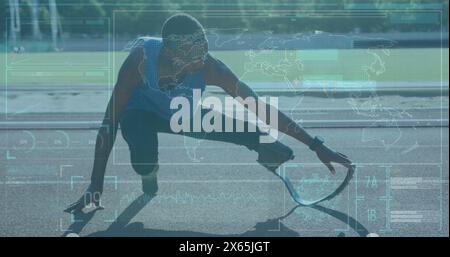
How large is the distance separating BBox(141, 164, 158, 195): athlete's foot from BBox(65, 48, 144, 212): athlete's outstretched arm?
0.79 feet

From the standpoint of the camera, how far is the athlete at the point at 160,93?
3.90m

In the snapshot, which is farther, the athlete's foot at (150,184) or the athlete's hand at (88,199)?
the athlete's foot at (150,184)

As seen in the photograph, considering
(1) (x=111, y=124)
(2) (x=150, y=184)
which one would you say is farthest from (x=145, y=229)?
(1) (x=111, y=124)

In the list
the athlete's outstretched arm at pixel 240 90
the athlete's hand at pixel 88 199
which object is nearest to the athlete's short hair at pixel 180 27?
the athlete's outstretched arm at pixel 240 90

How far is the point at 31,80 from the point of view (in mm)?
4121

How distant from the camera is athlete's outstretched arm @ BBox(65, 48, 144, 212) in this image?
12.8ft

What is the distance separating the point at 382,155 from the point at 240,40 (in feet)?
3.61

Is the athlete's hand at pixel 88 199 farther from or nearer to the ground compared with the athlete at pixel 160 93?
nearer to the ground

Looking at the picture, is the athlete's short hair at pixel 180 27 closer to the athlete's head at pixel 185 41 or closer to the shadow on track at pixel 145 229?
the athlete's head at pixel 185 41

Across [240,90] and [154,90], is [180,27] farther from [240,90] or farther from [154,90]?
[240,90]

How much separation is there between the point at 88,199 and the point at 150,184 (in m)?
0.35

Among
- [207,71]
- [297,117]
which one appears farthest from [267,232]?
[207,71]

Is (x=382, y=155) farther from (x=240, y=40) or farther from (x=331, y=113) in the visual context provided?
(x=240, y=40)

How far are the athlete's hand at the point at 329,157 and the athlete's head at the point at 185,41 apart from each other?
85cm
